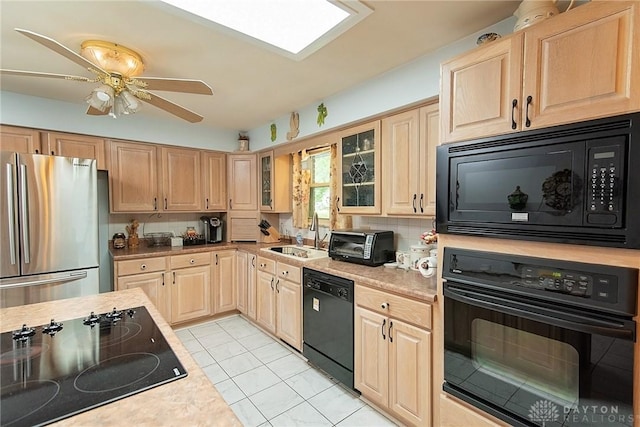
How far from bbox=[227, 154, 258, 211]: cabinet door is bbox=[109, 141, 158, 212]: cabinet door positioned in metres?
0.92

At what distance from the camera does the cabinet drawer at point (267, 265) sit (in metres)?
3.09

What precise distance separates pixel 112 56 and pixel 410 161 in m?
2.11

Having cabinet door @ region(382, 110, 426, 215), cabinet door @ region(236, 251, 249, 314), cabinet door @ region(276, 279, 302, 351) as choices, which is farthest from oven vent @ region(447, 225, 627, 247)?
cabinet door @ region(236, 251, 249, 314)

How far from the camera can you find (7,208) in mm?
2318

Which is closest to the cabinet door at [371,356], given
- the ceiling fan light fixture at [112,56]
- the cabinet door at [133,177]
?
the ceiling fan light fixture at [112,56]

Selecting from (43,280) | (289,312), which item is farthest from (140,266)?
(289,312)

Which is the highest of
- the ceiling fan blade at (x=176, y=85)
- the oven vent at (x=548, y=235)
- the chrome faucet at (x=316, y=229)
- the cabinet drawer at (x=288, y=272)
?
the ceiling fan blade at (x=176, y=85)

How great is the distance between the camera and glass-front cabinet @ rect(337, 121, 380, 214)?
2439 mm

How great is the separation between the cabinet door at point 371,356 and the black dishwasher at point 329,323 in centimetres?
8

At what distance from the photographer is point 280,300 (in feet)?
9.83

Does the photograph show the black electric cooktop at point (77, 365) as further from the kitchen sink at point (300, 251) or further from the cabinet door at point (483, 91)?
the kitchen sink at point (300, 251)

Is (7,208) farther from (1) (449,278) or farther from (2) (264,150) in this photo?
(1) (449,278)

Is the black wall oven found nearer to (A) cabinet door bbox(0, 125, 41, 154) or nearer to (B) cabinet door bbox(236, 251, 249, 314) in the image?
(B) cabinet door bbox(236, 251, 249, 314)

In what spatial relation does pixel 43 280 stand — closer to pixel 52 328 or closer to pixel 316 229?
pixel 52 328
